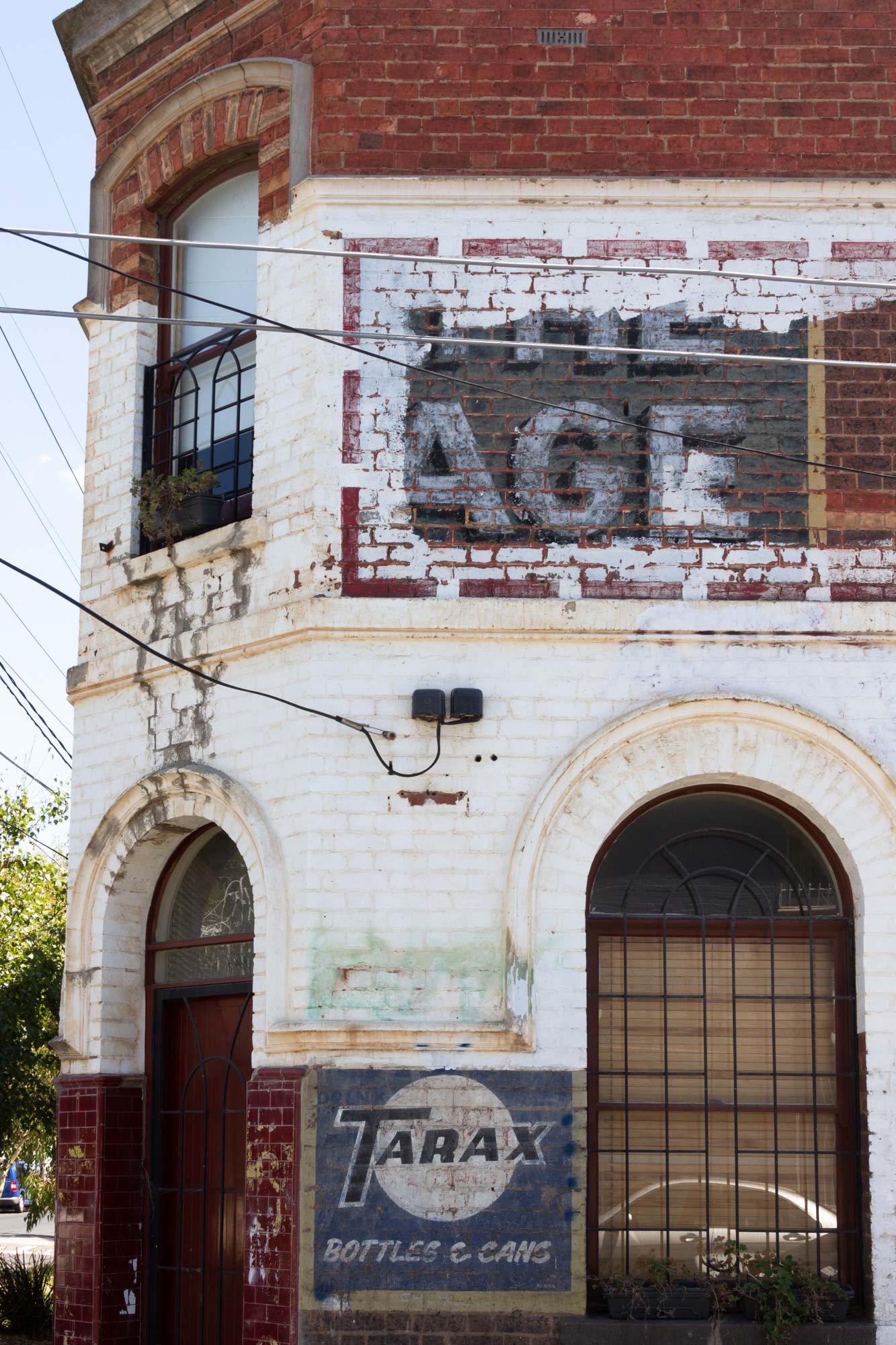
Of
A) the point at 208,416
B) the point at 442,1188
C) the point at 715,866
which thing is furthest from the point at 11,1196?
the point at 715,866

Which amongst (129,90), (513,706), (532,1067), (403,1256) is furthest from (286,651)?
(129,90)

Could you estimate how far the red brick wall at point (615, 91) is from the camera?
9023 millimetres

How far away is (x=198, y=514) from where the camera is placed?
31.4 ft

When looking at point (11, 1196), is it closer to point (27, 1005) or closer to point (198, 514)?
point (27, 1005)

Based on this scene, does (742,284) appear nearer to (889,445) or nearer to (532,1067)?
(889,445)

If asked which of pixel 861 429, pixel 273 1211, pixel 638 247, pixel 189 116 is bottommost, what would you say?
pixel 273 1211

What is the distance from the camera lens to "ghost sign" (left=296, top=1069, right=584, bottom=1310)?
313 inches

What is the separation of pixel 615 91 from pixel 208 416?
10.1 feet

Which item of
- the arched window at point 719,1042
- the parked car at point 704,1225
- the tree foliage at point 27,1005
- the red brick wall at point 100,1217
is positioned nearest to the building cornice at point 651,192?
the arched window at point 719,1042

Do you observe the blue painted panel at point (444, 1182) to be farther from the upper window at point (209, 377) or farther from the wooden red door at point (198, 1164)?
the upper window at point (209, 377)

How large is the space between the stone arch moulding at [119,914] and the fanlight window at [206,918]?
0.13 metres

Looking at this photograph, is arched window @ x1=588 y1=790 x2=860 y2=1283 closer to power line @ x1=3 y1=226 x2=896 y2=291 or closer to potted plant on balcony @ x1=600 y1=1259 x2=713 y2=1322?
potted plant on balcony @ x1=600 y1=1259 x2=713 y2=1322

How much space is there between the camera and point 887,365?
8531mm

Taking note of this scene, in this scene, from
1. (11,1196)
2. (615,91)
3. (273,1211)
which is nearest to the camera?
(273,1211)
